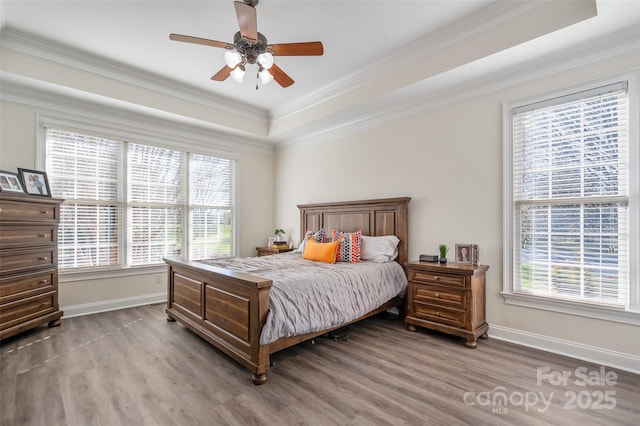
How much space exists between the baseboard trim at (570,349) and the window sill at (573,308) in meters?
0.27

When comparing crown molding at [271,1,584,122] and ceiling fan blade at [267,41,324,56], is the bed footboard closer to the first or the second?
ceiling fan blade at [267,41,324,56]

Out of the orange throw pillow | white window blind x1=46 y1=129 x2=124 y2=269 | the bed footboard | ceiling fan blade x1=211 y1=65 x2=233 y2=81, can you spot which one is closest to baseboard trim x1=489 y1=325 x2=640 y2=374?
the orange throw pillow

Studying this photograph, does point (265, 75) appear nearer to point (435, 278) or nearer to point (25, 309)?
point (435, 278)

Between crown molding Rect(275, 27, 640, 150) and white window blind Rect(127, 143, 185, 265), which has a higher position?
crown molding Rect(275, 27, 640, 150)

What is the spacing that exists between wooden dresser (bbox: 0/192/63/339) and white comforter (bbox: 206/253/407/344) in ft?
6.45

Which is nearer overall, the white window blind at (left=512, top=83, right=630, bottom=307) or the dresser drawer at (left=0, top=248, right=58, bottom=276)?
the white window blind at (left=512, top=83, right=630, bottom=307)

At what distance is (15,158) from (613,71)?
6107 mm

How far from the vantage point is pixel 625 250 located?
2.46 meters

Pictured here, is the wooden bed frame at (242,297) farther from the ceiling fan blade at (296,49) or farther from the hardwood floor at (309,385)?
the ceiling fan blade at (296,49)

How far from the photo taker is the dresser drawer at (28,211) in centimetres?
291

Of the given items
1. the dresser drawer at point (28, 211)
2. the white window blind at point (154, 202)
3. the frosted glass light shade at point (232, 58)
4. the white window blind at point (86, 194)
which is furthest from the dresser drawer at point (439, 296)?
the dresser drawer at point (28, 211)

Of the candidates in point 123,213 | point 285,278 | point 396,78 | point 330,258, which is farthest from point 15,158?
point 396,78

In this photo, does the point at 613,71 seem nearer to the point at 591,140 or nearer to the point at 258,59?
the point at 591,140

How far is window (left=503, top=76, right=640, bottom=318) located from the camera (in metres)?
2.49
